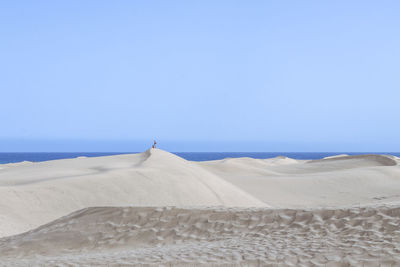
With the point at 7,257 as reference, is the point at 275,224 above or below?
above

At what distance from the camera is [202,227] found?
6676 millimetres

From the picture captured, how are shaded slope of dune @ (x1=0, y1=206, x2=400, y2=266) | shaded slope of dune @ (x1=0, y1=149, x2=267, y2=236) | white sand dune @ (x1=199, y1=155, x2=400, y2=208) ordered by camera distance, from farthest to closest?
1. white sand dune @ (x1=199, y1=155, x2=400, y2=208)
2. shaded slope of dune @ (x1=0, y1=149, x2=267, y2=236)
3. shaded slope of dune @ (x1=0, y1=206, x2=400, y2=266)

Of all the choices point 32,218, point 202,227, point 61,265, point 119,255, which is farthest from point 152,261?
point 32,218

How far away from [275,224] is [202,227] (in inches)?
41.0

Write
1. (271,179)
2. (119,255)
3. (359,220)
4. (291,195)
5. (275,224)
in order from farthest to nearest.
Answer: (271,179)
(291,195)
(275,224)
(359,220)
(119,255)

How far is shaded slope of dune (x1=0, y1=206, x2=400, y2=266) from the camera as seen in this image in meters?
5.14

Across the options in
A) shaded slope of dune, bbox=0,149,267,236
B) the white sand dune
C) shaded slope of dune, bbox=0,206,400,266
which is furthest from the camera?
the white sand dune

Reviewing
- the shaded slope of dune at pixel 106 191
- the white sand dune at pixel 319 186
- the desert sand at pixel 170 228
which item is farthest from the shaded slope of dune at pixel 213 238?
the white sand dune at pixel 319 186

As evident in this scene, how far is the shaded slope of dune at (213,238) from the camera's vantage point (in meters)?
5.14

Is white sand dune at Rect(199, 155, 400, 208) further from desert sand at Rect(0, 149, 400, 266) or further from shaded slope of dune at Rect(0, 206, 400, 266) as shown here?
shaded slope of dune at Rect(0, 206, 400, 266)

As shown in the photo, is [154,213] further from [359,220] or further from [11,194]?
[11,194]

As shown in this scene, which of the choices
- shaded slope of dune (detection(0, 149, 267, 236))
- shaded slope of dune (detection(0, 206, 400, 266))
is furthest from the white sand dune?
shaded slope of dune (detection(0, 206, 400, 266))

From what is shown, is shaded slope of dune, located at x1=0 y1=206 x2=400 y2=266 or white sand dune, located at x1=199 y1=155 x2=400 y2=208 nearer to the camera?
shaded slope of dune, located at x1=0 y1=206 x2=400 y2=266

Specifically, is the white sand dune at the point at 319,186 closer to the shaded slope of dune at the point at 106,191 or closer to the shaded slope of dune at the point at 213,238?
the shaded slope of dune at the point at 106,191
